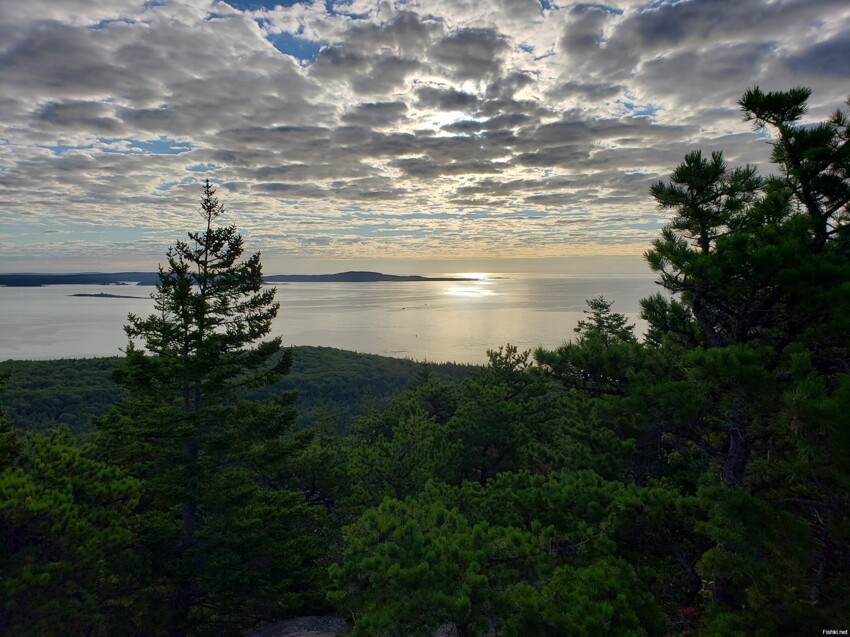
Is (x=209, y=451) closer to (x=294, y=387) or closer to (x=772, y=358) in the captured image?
(x=772, y=358)

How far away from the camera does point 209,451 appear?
13.7 m

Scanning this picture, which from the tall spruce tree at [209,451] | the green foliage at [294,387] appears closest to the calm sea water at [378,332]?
the green foliage at [294,387]

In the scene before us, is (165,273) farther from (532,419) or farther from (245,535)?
(532,419)

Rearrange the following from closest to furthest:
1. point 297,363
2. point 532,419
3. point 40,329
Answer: point 532,419 → point 297,363 → point 40,329

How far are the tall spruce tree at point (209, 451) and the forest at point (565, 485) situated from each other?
0.08 metres

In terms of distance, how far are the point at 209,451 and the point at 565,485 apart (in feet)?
33.6

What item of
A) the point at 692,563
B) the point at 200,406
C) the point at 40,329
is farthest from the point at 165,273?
the point at 40,329

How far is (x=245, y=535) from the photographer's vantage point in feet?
45.2

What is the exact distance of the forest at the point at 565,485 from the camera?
20.6 feet

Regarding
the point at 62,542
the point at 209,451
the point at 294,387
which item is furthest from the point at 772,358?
the point at 294,387

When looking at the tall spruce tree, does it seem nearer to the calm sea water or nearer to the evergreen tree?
the evergreen tree

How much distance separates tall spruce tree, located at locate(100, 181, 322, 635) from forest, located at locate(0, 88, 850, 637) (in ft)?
0.26

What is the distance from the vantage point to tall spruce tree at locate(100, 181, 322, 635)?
13.3m

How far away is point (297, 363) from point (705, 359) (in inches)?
4338
